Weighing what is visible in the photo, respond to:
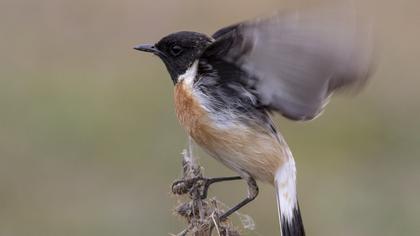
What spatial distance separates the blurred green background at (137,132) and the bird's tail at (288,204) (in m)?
3.28

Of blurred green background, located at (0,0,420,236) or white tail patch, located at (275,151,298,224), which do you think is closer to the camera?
white tail patch, located at (275,151,298,224)

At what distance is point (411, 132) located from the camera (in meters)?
12.6

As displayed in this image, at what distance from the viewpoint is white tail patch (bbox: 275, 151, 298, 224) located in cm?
644

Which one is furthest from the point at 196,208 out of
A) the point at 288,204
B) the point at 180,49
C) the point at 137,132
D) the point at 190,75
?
the point at 137,132

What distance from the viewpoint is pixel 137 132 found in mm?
12531

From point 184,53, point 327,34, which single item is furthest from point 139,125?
point 327,34

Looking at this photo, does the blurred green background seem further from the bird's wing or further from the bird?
the bird's wing

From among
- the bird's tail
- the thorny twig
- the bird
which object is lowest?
the bird's tail

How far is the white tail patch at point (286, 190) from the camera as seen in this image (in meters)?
6.44

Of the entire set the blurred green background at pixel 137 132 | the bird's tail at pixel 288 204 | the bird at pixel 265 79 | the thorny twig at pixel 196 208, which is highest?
the bird at pixel 265 79

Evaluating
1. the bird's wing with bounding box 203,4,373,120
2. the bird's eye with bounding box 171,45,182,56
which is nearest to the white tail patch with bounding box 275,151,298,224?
the bird's wing with bounding box 203,4,373,120

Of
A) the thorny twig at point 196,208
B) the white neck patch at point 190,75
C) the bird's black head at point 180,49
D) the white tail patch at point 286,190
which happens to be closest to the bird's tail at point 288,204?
the white tail patch at point 286,190

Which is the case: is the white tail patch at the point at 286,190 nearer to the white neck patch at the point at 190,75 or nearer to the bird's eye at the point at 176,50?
the white neck patch at the point at 190,75

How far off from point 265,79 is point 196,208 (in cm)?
104
